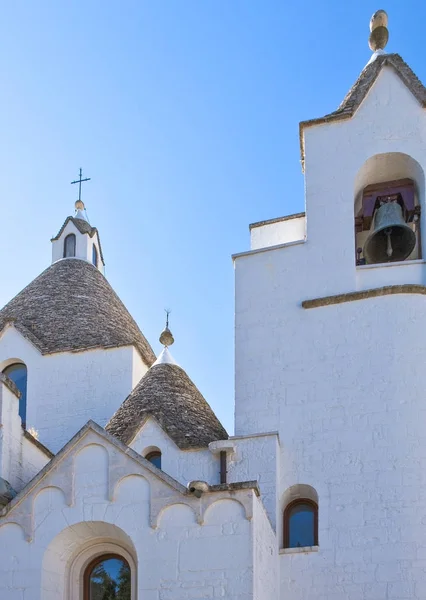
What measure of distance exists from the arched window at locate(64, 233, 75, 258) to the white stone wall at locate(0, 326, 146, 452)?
4.68 meters

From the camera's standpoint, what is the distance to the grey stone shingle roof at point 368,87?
21484mm

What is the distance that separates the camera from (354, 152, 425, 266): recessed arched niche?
21.1 metres

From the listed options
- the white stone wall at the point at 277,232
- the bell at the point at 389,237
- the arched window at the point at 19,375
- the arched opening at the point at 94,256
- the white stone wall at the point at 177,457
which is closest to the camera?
the white stone wall at the point at 177,457

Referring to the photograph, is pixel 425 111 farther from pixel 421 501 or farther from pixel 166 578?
pixel 166 578

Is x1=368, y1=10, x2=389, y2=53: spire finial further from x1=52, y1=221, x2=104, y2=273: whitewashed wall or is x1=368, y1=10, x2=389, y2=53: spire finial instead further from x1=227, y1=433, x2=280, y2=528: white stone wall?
x1=52, y1=221, x2=104, y2=273: whitewashed wall

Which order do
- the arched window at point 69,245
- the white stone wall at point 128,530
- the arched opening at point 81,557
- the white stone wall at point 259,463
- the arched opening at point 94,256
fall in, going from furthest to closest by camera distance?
the arched opening at point 94,256
the arched window at point 69,245
the white stone wall at point 259,463
the arched opening at point 81,557
the white stone wall at point 128,530

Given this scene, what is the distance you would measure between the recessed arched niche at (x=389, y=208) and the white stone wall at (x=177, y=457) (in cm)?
486

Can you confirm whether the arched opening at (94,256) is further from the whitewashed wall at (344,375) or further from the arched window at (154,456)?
the arched window at (154,456)

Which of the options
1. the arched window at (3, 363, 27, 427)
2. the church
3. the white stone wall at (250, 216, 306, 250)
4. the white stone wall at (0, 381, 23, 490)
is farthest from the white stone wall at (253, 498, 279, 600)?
the arched window at (3, 363, 27, 427)

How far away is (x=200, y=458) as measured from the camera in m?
19.7

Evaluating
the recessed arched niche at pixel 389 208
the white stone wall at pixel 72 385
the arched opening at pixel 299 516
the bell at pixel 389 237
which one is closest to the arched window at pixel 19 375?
the white stone wall at pixel 72 385

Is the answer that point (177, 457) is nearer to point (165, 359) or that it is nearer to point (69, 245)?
point (165, 359)

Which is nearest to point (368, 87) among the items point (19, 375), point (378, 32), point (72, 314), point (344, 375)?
point (378, 32)

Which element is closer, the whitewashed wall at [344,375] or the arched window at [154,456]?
the whitewashed wall at [344,375]
